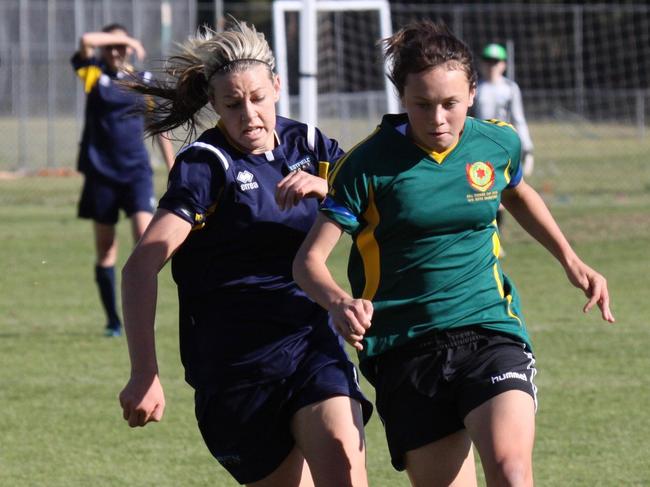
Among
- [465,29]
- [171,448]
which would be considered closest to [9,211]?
[171,448]

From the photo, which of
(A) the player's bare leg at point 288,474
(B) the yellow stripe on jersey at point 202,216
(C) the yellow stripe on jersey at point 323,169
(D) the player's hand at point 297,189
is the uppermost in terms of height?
(C) the yellow stripe on jersey at point 323,169

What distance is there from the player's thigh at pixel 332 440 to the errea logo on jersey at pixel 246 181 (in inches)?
27.0

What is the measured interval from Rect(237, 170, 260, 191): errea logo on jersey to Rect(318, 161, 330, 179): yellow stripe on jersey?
0.90 ft

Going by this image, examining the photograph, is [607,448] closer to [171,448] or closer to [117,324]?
[171,448]

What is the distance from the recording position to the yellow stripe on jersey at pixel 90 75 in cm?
984

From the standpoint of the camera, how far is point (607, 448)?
609 cm

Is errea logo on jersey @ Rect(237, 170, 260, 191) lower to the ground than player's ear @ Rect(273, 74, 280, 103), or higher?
lower

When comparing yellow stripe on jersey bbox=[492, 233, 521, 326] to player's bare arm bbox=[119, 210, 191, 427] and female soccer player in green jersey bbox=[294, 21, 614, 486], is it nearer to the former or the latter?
female soccer player in green jersey bbox=[294, 21, 614, 486]

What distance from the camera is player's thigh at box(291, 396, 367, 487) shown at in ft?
12.7

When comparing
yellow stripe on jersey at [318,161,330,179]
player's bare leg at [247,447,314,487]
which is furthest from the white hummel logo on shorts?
yellow stripe on jersey at [318,161,330,179]

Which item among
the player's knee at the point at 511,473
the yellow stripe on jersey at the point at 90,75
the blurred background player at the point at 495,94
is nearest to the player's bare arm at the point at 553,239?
the player's knee at the point at 511,473

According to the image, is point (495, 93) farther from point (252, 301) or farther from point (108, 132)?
point (252, 301)

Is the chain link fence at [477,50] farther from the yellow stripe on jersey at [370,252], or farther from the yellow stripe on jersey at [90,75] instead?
the yellow stripe on jersey at [370,252]

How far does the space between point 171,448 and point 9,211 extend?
516 inches
